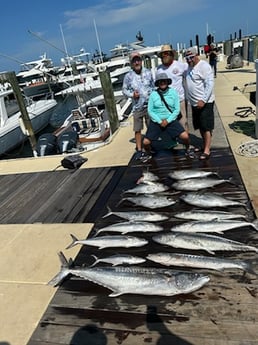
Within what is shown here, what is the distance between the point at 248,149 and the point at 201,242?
387cm

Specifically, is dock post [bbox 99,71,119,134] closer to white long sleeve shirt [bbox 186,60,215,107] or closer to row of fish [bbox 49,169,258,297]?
white long sleeve shirt [bbox 186,60,215,107]

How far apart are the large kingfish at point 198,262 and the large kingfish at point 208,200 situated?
1.11 metres

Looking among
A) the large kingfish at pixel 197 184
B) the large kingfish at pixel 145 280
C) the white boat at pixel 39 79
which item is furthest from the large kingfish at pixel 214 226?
the white boat at pixel 39 79

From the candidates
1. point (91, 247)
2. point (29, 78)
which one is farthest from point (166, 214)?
point (29, 78)

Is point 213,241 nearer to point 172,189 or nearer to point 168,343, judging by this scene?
point 168,343

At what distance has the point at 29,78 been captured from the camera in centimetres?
4569

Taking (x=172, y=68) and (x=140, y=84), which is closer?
(x=172, y=68)

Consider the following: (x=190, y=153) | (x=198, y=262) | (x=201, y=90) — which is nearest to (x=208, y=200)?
(x=198, y=262)

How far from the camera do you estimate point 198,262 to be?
290 cm

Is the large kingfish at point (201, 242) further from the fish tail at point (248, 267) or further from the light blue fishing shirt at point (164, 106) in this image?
the light blue fishing shirt at point (164, 106)

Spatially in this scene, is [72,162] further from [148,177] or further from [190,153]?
[190,153]

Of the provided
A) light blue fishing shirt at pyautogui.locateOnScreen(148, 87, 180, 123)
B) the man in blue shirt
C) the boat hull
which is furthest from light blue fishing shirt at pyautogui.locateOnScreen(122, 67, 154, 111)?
the boat hull

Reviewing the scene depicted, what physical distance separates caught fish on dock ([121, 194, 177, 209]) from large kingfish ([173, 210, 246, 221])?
0.37 m

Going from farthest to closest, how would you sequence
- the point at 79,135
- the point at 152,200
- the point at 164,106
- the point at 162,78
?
the point at 79,135 < the point at 164,106 < the point at 162,78 < the point at 152,200
